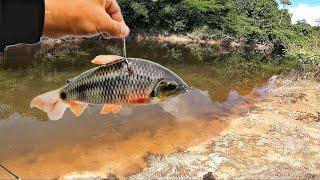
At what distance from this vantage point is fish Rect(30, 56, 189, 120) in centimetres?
181

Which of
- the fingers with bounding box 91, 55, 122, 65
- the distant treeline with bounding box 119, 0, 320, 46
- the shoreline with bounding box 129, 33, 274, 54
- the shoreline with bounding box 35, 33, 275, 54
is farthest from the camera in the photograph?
the shoreline with bounding box 129, 33, 274, 54

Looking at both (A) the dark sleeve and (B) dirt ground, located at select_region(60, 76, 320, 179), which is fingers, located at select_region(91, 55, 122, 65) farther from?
(B) dirt ground, located at select_region(60, 76, 320, 179)

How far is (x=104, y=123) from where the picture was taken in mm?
18875

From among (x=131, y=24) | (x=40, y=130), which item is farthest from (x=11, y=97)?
(x=131, y=24)

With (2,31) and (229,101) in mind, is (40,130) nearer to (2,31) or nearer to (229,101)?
(229,101)

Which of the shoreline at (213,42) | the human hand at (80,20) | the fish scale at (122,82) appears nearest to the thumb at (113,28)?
the human hand at (80,20)

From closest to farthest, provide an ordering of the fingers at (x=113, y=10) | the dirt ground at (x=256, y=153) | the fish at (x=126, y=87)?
the fish at (x=126, y=87), the fingers at (x=113, y=10), the dirt ground at (x=256, y=153)

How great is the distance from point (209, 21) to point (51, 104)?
47879 millimetres

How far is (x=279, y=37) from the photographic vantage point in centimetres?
4728

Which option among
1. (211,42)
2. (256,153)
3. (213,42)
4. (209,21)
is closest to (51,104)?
(256,153)

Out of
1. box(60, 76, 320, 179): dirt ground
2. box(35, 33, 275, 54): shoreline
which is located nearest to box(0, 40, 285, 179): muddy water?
box(60, 76, 320, 179): dirt ground

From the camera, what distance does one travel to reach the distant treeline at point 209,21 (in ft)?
156

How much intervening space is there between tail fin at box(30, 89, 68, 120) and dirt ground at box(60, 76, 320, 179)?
1141 cm

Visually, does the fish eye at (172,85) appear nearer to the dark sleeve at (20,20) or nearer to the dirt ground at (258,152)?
the dark sleeve at (20,20)
